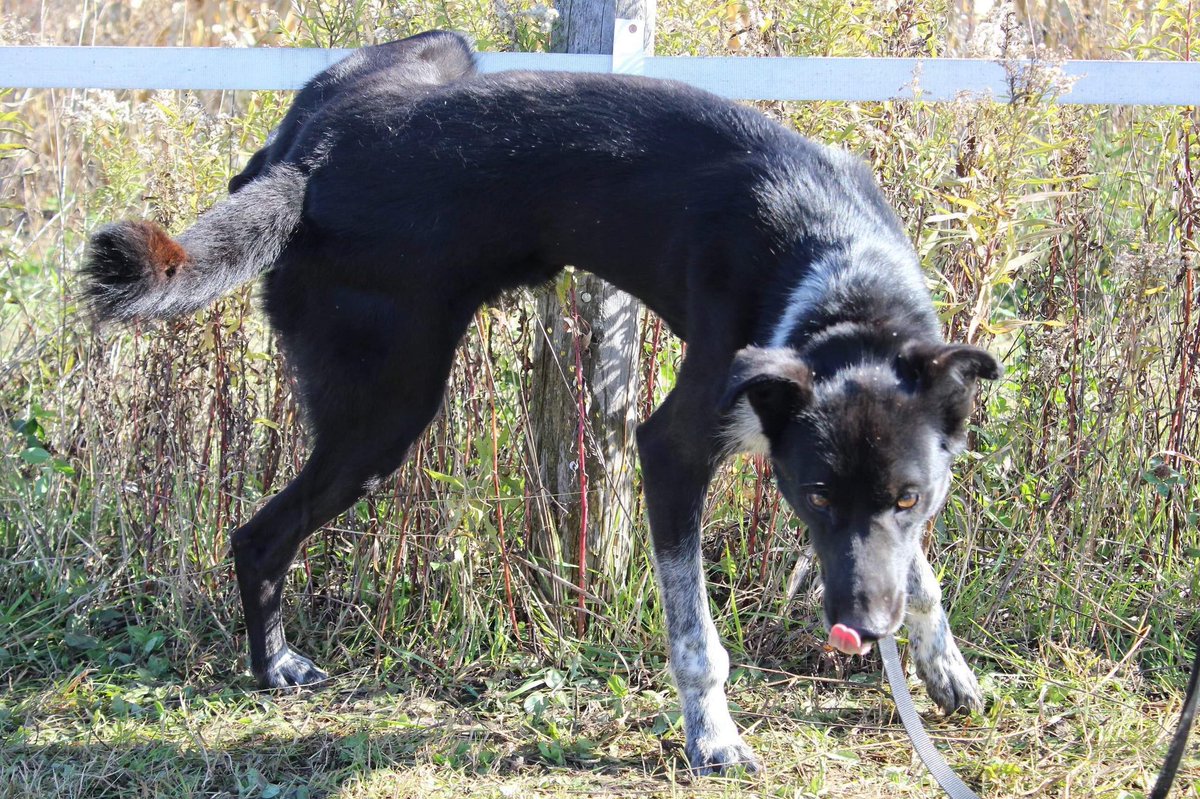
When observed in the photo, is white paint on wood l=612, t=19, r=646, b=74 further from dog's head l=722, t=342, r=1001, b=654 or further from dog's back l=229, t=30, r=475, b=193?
dog's head l=722, t=342, r=1001, b=654

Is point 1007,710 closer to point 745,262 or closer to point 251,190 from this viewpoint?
point 745,262

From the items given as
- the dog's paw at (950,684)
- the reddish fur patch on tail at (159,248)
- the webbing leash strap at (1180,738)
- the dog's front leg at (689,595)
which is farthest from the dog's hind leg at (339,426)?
the webbing leash strap at (1180,738)

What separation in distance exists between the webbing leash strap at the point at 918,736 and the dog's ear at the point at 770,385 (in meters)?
0.59

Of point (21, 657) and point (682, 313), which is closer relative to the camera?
point (682, 313)

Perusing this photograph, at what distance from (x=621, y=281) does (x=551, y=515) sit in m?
0.90

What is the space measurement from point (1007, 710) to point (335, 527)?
219cm

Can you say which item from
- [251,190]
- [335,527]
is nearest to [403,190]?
[251,190]

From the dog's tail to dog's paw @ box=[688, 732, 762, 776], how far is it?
5.73ft

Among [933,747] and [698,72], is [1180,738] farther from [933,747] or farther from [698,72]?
[698,72]

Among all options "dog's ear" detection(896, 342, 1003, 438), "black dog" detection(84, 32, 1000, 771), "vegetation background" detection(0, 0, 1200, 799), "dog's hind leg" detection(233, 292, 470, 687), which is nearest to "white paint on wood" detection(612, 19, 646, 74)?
"vegetation background" detection(0, 0, 1200, 799)

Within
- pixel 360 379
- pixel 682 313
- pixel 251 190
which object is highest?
pixel 251 190

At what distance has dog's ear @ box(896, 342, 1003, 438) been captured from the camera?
243 cm


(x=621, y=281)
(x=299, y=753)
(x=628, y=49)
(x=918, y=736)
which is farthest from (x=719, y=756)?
(x=628, y=49)

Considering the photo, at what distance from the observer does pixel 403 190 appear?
3080mm
